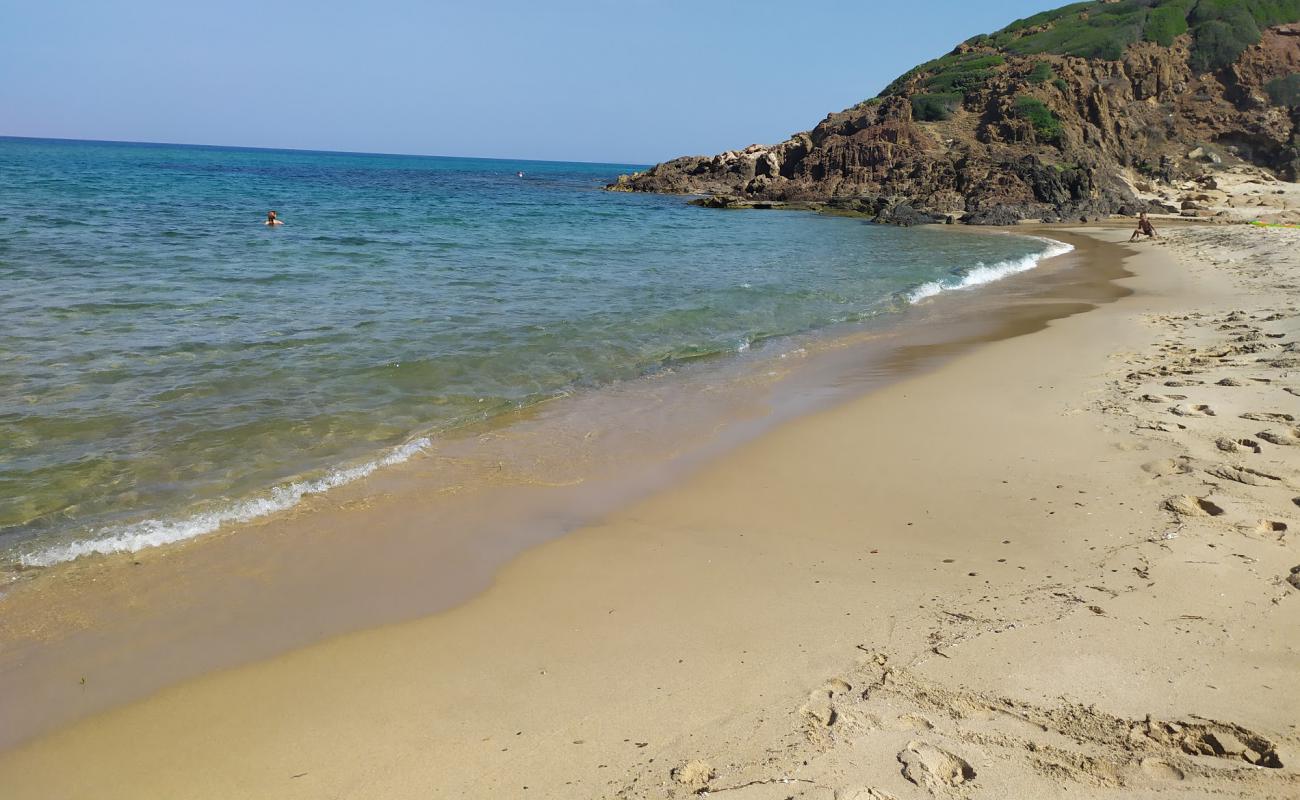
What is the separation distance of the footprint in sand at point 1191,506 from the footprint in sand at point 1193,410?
75.8 inches

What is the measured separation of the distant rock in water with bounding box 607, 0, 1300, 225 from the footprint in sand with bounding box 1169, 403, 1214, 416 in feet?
91.7

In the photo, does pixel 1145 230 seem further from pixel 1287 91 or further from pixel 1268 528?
pixel 1287 91

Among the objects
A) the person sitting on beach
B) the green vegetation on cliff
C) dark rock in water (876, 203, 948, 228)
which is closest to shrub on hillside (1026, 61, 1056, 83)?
the green vegetation on cliff

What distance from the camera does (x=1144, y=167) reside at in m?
42.7

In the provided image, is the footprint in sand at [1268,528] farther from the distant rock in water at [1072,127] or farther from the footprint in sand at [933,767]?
the distant rock in water at [1072,127]

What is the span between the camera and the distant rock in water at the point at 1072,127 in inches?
1431

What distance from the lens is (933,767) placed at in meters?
2.78

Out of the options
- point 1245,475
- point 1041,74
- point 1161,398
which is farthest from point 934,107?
point 1245,475

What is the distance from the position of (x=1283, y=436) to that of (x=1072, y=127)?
42689 millimetres

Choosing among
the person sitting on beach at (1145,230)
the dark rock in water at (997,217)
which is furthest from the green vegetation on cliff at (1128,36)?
the person sitting on beach at (1145,230)

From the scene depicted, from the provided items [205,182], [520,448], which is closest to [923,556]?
[520,448]

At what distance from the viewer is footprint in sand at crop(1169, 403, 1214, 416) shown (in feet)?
21.4

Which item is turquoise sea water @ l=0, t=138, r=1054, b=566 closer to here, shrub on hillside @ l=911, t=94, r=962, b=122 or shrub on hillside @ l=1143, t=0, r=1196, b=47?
shrub on hillside @ l=911, t=94, r=962, b=122

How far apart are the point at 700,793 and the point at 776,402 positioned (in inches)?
224
